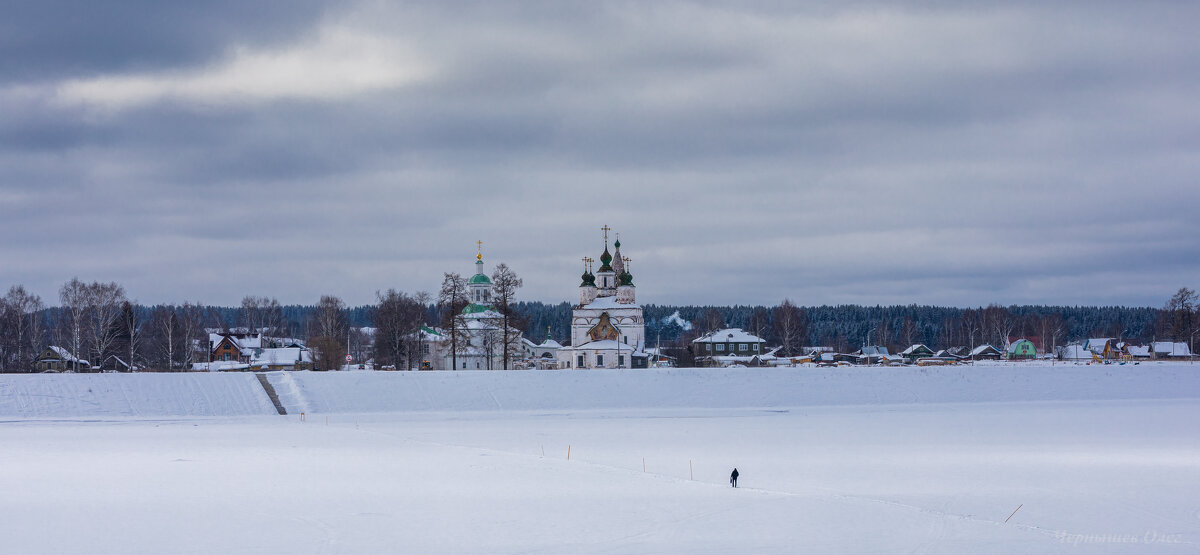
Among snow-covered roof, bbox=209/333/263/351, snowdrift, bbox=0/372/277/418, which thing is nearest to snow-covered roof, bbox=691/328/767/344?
snow-covered roof, bbox=209/333/263/351

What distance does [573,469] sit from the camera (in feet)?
98.3

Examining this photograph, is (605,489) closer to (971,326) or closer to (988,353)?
(988,353)

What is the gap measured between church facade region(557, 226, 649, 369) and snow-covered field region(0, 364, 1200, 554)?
112 feet

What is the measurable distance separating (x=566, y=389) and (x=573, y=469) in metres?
30.9

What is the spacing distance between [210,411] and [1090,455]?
1547 inches

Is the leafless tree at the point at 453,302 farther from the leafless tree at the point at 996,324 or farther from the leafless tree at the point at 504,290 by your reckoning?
the leafless tree at the point at 996,324

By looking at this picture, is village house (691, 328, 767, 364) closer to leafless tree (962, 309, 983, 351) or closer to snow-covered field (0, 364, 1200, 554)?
leafless tree (962, 309, 983, 351)

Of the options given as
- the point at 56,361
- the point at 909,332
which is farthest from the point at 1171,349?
the point at 56,361

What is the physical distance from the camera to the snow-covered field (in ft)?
68.2

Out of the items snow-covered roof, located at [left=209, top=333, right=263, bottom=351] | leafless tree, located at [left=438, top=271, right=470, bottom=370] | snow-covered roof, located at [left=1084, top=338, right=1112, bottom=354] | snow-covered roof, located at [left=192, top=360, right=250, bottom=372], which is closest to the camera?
leafless tree, located at [left=438, top=271, right=470, bottom=370]

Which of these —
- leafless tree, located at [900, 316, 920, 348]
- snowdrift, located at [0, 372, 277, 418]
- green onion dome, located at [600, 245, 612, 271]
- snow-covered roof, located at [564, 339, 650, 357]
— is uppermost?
green onion dome, located at [600, 245, 612, 271]

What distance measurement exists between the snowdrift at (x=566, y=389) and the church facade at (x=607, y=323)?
29.6 metres

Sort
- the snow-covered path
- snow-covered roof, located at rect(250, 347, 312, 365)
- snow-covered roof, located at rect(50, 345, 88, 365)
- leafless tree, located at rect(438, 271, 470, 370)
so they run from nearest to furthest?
the snow-covered path, leafless tree, located at rect(438, 271, 470, 370), snow-covered roof, located at rect(50, 345, 88, 365), snow-covered roof, located at rect(250, 347, 312, 365)

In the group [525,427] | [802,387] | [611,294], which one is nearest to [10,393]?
[525,427]
